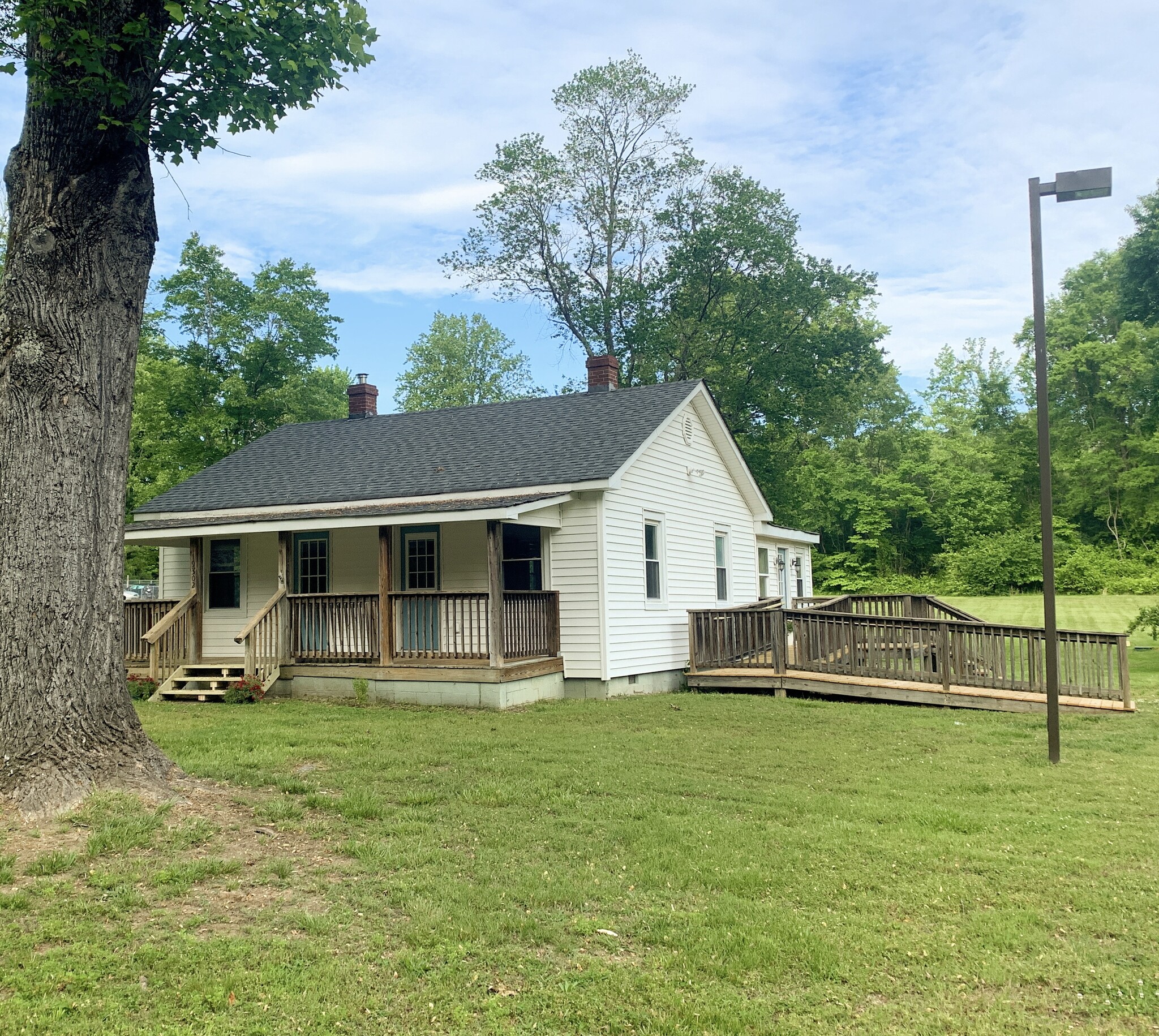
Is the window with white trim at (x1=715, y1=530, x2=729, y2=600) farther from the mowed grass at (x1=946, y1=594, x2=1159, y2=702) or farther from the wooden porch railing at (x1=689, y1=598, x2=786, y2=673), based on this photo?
the mowed grass at (x1=946, y1=594, x2=1159, y2=702)

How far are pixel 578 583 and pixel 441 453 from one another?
175 inches

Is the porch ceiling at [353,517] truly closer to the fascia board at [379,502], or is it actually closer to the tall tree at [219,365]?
the fascia board at [379,502]

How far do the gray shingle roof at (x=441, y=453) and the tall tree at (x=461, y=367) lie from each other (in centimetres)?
3136

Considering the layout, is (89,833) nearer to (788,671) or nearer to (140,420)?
(788,671)

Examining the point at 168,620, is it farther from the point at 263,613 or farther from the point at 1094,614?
the point at 1094,614

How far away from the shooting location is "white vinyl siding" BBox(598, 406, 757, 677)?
1473 cm

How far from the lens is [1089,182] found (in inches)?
352

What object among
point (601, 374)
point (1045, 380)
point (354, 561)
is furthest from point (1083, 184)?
point (354, 561)

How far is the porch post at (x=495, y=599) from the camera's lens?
42.1 ft

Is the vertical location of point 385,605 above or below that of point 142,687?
above

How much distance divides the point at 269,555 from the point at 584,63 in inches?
940

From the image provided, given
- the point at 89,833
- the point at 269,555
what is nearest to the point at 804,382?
the point at 269,555

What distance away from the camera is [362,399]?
2184 centimetres

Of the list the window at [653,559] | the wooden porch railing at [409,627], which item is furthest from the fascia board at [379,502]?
the window at [653,559]
